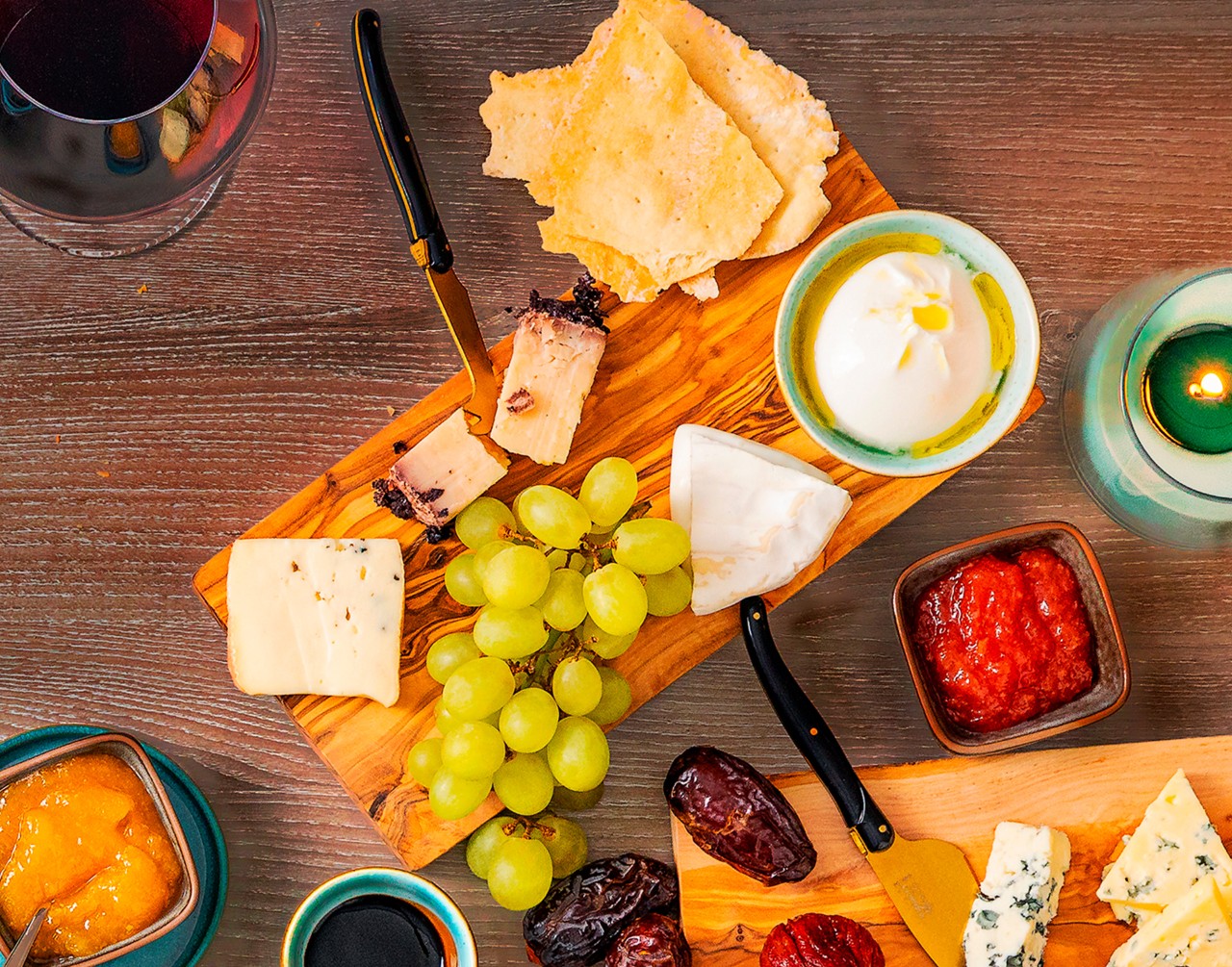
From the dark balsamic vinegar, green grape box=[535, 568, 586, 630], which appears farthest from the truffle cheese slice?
the dark balsamic vinegar

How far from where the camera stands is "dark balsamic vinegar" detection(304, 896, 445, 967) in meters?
1.04

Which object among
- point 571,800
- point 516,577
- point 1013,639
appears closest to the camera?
point 516,577

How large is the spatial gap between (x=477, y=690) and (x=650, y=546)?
0.68 ft

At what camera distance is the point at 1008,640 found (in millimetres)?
1044

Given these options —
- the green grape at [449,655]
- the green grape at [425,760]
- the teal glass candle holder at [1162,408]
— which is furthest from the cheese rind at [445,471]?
the teal glass candle holder at [1162,408]

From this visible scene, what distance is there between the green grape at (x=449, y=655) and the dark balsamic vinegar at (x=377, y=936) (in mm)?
235

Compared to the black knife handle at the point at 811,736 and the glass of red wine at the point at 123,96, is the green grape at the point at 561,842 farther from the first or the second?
the glass of red wine at the point at 123,96

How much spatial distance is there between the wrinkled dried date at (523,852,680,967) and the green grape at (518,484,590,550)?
374 mm

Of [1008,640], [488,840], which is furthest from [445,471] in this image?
[1008,640]

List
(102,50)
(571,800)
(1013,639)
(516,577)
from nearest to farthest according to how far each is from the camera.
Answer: (102,50) → (516,577) → (1013,639) → (571,800)

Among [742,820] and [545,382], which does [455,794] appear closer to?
[742,820]

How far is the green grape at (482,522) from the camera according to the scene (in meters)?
1.05

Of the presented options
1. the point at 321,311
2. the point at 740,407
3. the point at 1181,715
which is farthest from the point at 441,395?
the point at 1181,715

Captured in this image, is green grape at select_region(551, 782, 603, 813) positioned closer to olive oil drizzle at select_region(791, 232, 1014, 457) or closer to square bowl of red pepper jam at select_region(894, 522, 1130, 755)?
square bowl of red pepper jam at select_region(894, 522, 1130, 755)
